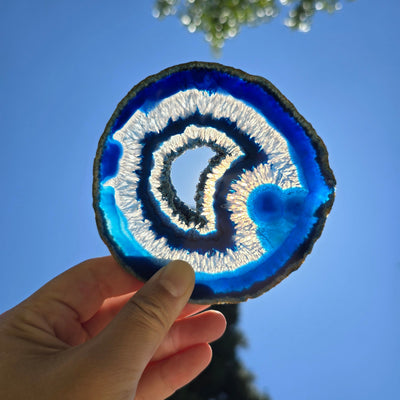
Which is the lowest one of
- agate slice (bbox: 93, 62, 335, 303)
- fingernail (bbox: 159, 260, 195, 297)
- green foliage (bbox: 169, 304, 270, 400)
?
green foliage (bbox: 169, 304, 270, 400)

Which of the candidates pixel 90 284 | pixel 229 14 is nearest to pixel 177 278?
pixel 90 284

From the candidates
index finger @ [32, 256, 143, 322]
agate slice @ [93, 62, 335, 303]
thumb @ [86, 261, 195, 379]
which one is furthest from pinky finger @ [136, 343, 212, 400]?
thumb @ [86, 261, 195, 379]

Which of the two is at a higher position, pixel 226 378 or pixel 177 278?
pixel 177 278

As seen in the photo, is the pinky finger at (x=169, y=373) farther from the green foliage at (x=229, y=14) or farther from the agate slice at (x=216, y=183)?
the green foliage at (x=229, y=14)

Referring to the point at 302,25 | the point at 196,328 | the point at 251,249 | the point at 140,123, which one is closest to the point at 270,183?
the point at 251,249

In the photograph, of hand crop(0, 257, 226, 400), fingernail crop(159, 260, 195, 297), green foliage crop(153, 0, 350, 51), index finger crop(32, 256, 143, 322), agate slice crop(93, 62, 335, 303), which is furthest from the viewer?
green foliage crop(153, 0, 350, 51)

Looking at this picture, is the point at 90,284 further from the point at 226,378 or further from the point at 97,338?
the point at 226,378

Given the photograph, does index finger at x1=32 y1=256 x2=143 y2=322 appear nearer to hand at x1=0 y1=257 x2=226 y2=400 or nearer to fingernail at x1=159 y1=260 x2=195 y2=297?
hand at x1=0 y1=257 x2=226 y2=400
